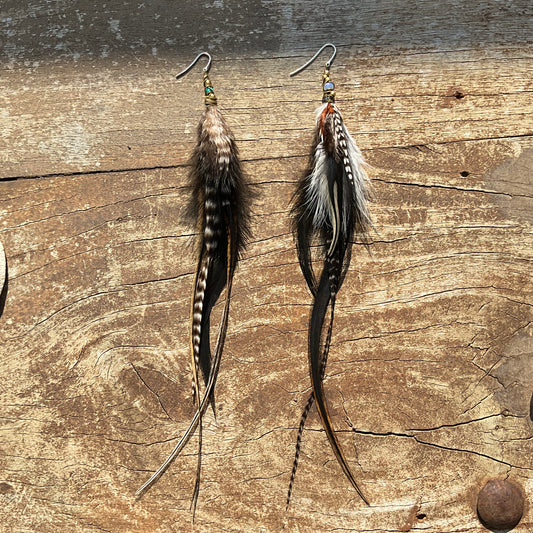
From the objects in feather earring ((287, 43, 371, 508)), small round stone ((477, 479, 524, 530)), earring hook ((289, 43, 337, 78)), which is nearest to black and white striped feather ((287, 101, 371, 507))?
feather earring ((287, 43, 371, 508))

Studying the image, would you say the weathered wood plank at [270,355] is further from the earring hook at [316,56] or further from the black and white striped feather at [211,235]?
the earring hook at [316,56]

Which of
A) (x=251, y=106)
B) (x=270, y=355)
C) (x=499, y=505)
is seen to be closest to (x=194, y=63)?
(x=251, y=106)

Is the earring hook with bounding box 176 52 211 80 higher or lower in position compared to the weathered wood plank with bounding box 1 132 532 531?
higher

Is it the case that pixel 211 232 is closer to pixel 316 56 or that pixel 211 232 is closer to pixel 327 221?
pixel 327 221

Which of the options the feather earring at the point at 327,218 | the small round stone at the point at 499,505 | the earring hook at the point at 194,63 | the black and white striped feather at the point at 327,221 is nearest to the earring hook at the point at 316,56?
the feather earring at the point at 327,218

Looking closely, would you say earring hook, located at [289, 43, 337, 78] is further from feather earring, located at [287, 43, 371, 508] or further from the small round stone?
the small round stone

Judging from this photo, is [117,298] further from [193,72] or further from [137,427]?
[193,72]

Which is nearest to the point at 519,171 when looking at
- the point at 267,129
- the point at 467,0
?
the point at 467,0
